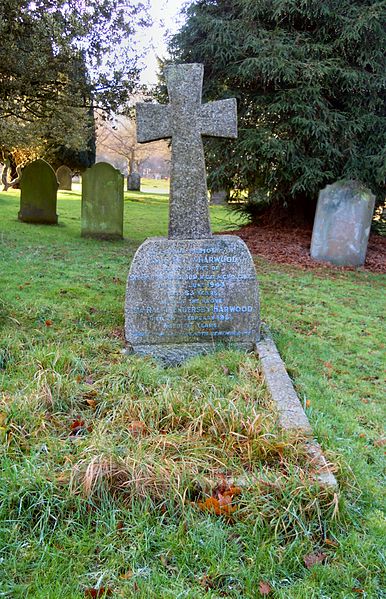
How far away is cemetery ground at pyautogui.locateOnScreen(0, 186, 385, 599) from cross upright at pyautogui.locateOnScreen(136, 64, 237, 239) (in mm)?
1372

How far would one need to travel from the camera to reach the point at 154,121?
4.94m

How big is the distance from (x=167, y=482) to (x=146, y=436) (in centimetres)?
51

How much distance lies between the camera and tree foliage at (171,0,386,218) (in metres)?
10.3

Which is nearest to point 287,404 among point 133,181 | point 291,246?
point 291,246

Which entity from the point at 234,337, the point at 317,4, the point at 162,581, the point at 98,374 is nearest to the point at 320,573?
the point at 162,581

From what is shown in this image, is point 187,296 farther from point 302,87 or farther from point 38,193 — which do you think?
point 38,193

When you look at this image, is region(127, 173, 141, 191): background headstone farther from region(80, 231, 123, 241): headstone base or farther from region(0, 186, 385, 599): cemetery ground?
region(0, 186, 385, 599): cemetery ground

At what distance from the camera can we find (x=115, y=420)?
3234mm

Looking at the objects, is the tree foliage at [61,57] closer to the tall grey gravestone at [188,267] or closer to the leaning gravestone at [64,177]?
the tall grey gravestone at [188,267]

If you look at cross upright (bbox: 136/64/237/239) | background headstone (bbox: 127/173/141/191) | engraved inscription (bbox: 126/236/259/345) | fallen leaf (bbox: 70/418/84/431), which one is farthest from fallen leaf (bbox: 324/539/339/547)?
background headstone (bbox: 127/173/141/191)

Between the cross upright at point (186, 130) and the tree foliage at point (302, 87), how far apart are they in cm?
577

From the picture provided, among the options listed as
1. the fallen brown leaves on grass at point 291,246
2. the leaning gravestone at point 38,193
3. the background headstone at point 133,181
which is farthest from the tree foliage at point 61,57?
the background headstone at point 133,181

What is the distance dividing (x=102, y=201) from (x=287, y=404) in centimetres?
855

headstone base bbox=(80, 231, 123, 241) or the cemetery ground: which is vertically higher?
headstone base bbox=(80, 231, 123, 241)
